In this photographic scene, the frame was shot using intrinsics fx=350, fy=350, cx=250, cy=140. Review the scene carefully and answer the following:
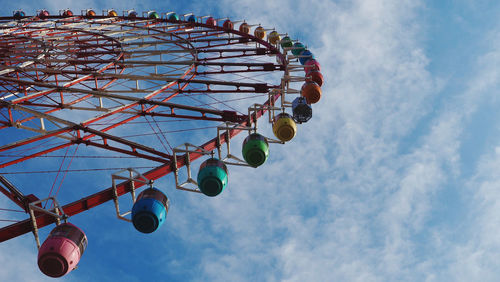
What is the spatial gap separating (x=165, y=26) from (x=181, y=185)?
21609 millimetres

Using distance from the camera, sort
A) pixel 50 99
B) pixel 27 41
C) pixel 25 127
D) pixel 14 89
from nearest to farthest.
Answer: pixel 25 127 < pixel 50 99 < pixel 14 89 < pixel 27 41

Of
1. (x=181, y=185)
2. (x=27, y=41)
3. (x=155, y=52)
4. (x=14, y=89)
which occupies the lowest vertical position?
(x=181, y=185)

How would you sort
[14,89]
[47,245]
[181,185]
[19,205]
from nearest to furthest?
[47,245] < [19,205] < [181,185] < [14,89]

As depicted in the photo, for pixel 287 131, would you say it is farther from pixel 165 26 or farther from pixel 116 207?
pixel 165 26

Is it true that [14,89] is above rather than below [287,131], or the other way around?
above

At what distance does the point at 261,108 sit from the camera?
41.7 ft

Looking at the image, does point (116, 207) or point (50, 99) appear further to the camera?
point (50, 99)

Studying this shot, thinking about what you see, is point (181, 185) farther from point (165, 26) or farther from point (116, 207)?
point (165, 26)

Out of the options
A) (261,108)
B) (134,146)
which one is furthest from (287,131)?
(134,146)

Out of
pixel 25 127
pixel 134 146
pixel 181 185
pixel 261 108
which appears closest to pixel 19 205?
pixel 134 146

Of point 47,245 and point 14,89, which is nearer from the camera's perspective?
point 47,245

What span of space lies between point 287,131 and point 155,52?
36.8 feet

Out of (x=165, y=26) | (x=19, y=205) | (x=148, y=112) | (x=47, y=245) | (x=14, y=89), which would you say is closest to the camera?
(x=47, y=245)

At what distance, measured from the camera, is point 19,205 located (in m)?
9.20
